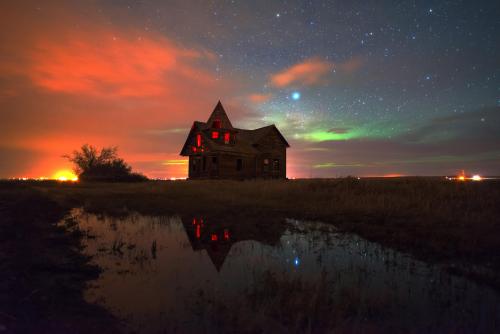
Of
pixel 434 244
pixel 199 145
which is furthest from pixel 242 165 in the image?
pixel 434 244

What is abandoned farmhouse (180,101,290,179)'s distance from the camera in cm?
3619

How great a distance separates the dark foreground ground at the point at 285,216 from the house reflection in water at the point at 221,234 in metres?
1.45

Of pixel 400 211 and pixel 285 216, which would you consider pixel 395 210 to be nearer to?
pixel 400 211

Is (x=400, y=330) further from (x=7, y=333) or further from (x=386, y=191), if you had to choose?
(x=386, y=191)

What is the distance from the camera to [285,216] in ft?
43.7

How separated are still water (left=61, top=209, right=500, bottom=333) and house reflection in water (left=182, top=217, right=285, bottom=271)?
90 mm

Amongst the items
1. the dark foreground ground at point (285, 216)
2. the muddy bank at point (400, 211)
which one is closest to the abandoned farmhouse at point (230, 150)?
the muddy bank at point (400, 211)

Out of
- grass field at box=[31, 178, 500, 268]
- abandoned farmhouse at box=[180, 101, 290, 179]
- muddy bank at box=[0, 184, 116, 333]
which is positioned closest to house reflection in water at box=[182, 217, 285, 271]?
grass field at box=[31, 178, 500, 268]

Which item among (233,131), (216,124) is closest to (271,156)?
(233,131)

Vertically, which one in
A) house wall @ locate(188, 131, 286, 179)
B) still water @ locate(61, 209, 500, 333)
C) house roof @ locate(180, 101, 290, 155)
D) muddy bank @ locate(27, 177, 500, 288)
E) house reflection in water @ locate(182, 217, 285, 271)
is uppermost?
house roof @ locate(180, 101, 290, 155)

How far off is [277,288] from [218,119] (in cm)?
3318

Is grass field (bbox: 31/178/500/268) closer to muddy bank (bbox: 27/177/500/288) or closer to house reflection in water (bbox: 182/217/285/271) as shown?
muddy bank (bbox: 27/177/500/288)

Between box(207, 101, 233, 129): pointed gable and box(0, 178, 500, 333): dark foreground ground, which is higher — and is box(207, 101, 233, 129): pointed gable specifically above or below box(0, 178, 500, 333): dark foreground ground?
above

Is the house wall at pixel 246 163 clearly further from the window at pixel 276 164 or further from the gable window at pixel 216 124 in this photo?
the gable window at pixel 216 124
